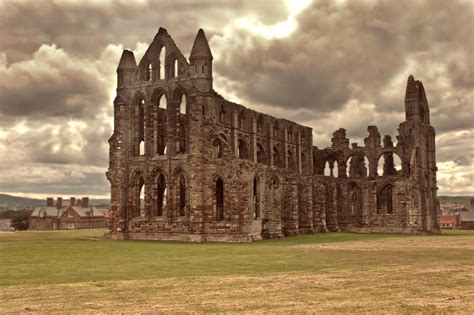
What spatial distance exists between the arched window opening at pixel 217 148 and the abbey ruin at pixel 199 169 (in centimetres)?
10

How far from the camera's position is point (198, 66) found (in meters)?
40.4

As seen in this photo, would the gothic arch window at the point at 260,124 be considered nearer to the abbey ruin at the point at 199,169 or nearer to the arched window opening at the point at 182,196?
the abbey ruin at the point at 199,169

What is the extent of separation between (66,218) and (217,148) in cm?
5766

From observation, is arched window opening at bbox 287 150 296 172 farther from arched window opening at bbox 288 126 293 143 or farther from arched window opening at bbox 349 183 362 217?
arched window opening at bbox 349 183 362 217

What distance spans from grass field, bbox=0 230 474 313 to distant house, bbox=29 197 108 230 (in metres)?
71.1

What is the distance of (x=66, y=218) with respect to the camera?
92062 mm

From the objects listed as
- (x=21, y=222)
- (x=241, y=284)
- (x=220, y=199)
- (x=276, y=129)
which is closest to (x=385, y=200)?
(x=276, y=129)

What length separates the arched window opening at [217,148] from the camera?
3975 centimetres

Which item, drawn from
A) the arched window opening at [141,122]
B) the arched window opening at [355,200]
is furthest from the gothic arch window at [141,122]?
the arched window opening at [355,200]

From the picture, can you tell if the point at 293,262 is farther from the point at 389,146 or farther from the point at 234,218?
the point at 389,146

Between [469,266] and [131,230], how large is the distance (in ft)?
90.2

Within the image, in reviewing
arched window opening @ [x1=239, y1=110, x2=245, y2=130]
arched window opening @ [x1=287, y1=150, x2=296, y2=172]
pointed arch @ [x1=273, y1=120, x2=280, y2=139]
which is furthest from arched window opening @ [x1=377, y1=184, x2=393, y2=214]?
arched window opening @ [x1=239, y1=110, x2=245, y2=130]

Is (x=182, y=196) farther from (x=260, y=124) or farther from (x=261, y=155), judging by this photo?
(x=260, y=124)

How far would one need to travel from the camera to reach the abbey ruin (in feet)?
126
